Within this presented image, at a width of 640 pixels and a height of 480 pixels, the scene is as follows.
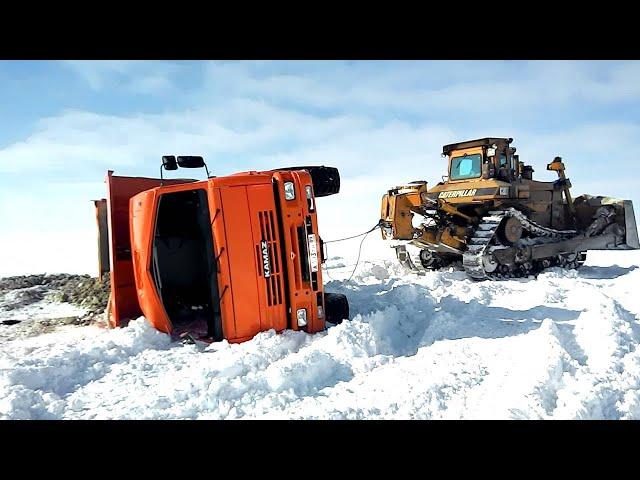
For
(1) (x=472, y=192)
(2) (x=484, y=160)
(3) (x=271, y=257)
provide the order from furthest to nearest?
(2) (x=484, y=160), (1) (x=472, y=192), (3) (x=271, y=257)

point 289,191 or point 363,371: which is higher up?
point 289,191

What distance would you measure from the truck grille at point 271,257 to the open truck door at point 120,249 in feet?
6.87

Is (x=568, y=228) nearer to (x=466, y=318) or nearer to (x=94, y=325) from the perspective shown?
(x=466, y=318)

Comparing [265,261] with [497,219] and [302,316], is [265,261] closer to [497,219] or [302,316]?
[302,316]

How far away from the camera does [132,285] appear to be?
5.85 m

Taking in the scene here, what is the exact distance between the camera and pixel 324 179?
5805 mm

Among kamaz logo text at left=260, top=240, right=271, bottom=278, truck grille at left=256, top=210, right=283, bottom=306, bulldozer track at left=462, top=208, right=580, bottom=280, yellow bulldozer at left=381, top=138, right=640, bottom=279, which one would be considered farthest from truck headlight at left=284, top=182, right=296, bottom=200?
bulldozer track at left=462, top=208, right=580, bottom=280

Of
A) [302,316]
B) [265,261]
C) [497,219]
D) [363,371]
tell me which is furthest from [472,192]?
[363,371]

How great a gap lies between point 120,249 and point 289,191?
97.0 inches

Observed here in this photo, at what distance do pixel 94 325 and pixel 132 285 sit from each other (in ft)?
3.56

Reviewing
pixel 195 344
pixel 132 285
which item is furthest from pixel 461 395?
pixel 132 285

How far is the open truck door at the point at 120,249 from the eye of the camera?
5617mm

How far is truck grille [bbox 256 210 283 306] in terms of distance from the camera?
4793 millimetres
